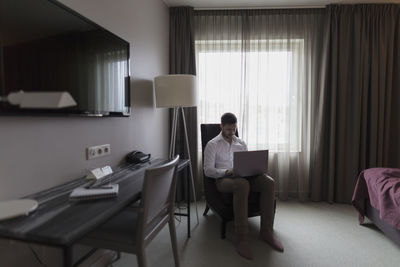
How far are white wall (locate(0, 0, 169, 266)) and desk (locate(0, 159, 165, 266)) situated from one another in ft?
0.43

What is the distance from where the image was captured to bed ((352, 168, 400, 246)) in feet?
5.99

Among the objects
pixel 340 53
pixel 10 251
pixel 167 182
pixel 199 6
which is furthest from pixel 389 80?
pixel 10 251

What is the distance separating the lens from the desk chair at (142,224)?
1213mm

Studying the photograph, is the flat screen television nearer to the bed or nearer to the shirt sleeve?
the shirt sleeve

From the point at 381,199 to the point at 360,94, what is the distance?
1.45m

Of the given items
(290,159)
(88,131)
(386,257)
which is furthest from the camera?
(290,159)

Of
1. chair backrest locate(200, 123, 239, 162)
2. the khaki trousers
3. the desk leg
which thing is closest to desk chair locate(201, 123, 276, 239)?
the khaki trousers

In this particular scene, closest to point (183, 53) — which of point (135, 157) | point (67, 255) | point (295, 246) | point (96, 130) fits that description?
point (135, 157)

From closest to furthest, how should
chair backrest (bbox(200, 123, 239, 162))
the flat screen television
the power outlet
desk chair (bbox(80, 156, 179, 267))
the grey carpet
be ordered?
the flat screen television, desk chair (bbox(80, 156, 179, 267)), the power outlet, the grey carpet, chair backrest (bbox(200, 123, 239, 162))

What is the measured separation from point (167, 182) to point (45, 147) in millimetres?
684

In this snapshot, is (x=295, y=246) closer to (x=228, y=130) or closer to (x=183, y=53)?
(x=228, y=130)

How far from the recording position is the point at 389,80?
282 cm

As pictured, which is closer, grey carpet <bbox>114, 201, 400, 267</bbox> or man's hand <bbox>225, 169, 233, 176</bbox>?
grey carpet <bbox>114, 201, 400, 267</bbox>

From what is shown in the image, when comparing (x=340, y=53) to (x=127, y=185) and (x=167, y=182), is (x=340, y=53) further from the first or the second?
(x=127, y=185)
